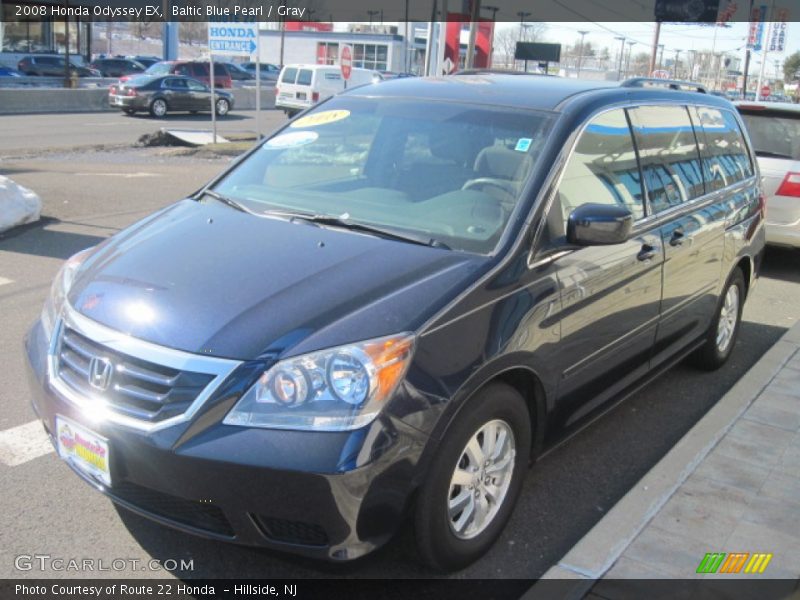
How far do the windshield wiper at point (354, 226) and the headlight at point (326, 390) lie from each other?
2.63 feet

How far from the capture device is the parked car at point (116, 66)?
1848 inches

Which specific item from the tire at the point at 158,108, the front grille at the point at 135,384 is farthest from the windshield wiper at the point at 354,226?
the tire at the point at 158,108

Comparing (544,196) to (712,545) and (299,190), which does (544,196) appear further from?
(712,545)

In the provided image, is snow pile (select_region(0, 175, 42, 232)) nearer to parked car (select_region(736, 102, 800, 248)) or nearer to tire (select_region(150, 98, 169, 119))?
parked car (select_region(736, 102, 800, 248))

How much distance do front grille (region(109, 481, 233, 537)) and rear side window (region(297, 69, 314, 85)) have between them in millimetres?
27956

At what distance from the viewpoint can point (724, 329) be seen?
19.4 ft

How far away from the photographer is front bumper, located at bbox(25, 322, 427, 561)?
265cm

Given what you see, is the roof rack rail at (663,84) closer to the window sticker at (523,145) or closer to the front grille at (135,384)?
the window sticker at (523,145)

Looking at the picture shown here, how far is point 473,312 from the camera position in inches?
122

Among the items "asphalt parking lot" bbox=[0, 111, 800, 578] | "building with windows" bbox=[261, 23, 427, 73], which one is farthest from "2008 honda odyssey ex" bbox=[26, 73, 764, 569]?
"building with windows" bbox=[261, 23, 427, 73]

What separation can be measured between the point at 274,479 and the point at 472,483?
34.2 inches

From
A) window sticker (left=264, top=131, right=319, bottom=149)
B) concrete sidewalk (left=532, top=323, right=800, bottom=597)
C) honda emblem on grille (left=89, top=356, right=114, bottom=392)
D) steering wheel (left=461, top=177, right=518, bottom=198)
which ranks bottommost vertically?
concrete sidewalk (left=532, top=323, right=800, bottom=597)

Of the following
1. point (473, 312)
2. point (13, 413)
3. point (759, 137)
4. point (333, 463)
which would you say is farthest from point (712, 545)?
point (759, 137)

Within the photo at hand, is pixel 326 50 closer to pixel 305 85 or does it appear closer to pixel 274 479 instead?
pixel 305 85
